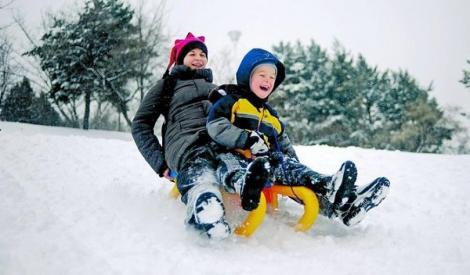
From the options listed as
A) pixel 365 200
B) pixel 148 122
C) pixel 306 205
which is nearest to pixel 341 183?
pixel 365 200

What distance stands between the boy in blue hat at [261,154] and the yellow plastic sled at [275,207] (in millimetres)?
68

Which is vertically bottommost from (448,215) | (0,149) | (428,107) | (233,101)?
(0,149)

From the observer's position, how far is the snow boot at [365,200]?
2.36 metres

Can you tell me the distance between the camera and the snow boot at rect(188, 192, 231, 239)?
2.08m

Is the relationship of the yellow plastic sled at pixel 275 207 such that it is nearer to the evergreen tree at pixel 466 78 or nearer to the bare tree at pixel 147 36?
the bare tree at pixel 147 36

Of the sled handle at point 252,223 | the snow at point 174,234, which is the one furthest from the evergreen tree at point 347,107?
the sled handle at point 252,223

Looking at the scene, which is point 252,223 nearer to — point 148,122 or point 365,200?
point 365,200

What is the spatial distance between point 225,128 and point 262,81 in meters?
0.47

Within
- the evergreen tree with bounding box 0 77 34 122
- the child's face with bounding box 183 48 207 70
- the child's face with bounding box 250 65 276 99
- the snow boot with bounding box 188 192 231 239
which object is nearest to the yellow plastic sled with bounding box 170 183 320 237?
the snow boot with bounding box 188 192 231 239

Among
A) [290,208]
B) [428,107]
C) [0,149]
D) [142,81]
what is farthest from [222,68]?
[290,208]

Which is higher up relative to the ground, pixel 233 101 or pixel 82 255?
pixel 233 101

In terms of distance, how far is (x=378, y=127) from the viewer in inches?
909

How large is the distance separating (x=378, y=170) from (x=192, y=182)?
9.79 ft

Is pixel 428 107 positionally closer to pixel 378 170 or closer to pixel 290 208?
pixel 378 170
